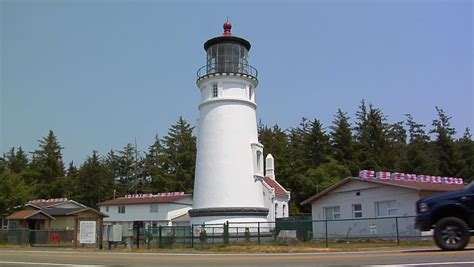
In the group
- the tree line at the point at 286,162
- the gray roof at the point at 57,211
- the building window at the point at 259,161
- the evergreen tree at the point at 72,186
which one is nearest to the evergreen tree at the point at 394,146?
the tree line at the point at 286,162

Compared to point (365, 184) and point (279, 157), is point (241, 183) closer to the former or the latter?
point (365, 184)

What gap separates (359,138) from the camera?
267 feet

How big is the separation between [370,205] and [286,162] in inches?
1473

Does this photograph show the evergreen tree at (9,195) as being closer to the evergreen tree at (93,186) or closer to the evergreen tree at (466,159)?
the evergreen tree at (93,186)

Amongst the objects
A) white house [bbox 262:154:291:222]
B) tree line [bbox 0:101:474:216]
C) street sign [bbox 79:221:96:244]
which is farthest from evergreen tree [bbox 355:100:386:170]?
street sign [bbox 79:221:96:244]

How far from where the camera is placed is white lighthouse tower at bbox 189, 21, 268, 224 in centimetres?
3591

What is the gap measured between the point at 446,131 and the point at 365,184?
44.2 metres

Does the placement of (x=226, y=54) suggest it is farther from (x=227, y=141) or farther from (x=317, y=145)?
(x=317, y=145)

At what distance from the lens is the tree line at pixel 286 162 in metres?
66.0

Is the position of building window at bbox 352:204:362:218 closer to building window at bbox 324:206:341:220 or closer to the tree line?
building window at bbox 324:206:341:220

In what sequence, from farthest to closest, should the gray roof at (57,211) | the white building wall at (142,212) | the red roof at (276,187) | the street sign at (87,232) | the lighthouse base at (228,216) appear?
the white building wall at (142,212)
the gray roof at (57,211)
the red roof at (276,187)
the lighthouse base at (228,216)
the street sign at (87,232)

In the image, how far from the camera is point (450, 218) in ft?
45.9

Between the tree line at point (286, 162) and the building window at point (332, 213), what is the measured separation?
25.5 meters

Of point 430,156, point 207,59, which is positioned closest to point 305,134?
point 430,156
